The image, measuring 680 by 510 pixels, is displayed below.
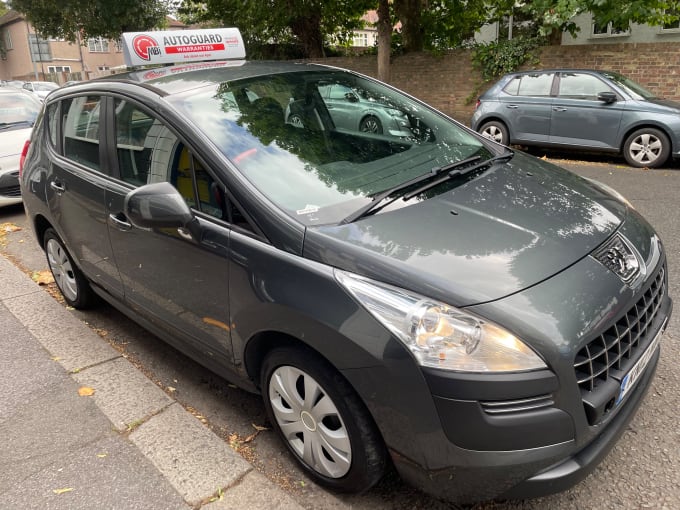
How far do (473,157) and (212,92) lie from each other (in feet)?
4.64

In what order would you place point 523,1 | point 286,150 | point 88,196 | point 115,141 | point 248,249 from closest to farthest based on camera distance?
point 248,249 < point 286,150 < point 115,141 < point 88,196 < point 523,1

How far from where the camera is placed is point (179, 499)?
2342 millimetres

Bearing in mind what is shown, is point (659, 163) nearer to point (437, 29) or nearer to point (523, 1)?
point (523, 1)

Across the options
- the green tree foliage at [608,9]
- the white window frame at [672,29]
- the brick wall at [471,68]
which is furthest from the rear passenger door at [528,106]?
the white window frame at [672,29]

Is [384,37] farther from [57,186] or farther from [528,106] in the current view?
[57,186]

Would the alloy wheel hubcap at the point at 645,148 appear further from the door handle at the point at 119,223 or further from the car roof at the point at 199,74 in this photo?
the door handle at the point at 119,223

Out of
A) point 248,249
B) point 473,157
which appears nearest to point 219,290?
point 248,249

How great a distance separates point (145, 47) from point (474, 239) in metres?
3.06

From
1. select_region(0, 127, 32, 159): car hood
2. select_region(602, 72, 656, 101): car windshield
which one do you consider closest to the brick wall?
select_region(602, 72, 656, 101): car windshield

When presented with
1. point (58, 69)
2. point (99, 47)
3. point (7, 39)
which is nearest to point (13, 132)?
point (99, 47)

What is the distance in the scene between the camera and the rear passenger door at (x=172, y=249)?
2.51 metres

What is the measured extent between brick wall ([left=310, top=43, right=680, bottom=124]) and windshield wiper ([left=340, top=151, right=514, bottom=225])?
12.0 meters

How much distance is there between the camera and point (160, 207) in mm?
2422

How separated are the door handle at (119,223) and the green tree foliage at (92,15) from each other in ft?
90.5
